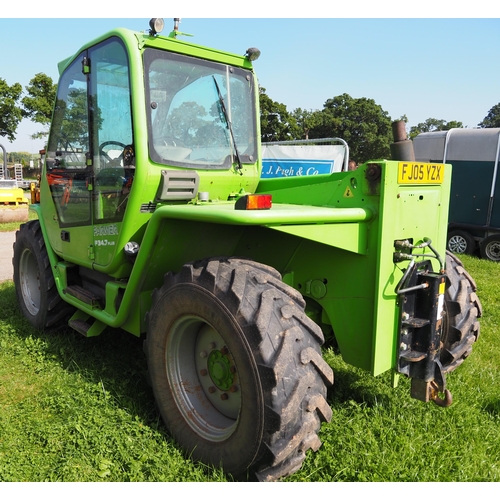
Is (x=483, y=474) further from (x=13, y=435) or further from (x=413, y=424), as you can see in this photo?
(x=13, y=435)

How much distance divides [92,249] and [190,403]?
5.26 feet

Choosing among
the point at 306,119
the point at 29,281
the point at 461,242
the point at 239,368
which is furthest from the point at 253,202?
the point at 306,119

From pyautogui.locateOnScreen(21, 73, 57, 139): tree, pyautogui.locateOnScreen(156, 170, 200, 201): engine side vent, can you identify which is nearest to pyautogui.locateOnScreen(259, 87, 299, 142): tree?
pyautogui.locateOnScreen(21, 73, 57, 139): tree

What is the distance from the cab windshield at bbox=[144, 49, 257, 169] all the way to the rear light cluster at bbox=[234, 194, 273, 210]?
39.4 inches

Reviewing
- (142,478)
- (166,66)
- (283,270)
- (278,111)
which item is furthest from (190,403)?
(278,111)

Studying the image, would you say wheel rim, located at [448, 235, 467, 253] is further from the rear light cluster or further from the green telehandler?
the rear light cluster

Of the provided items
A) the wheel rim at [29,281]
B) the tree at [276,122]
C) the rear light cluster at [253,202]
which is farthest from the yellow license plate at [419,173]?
the tree at [276,122]

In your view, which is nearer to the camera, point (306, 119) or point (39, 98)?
point (39, 98)

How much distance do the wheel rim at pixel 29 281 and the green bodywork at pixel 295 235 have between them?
4.97ft

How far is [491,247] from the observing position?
9.99 m

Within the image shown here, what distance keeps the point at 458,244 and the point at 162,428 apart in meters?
9.51

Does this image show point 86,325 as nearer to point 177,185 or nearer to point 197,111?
point 177,185

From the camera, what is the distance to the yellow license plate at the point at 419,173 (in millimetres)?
2617

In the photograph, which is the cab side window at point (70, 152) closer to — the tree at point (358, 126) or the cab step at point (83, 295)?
the cab step at point (83, 295)
